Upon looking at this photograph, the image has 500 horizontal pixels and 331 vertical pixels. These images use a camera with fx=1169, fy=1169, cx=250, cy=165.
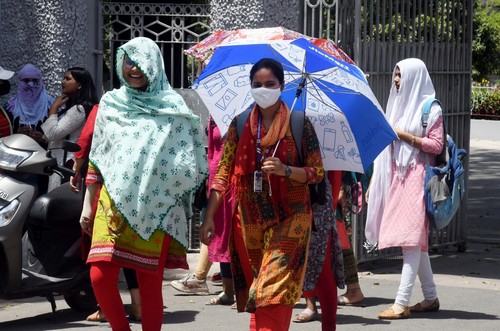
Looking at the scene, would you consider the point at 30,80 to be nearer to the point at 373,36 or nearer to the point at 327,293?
the point at 373,36

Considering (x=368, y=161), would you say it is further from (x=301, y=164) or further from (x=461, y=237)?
(x=461, y=237)

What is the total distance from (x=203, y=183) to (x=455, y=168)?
7.83ft

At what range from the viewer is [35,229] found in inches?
310

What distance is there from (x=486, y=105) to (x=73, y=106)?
2871 cm

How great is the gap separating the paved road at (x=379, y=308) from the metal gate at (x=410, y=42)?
1.35 feet

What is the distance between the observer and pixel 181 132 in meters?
6.61

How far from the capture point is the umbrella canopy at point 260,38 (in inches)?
280

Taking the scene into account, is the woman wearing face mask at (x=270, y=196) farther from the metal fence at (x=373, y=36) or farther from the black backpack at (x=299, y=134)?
the metal fence at (x=373, y=36)

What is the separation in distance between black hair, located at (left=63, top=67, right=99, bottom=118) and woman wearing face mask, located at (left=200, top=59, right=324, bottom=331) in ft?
8.41

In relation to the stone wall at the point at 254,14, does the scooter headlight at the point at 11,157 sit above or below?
below

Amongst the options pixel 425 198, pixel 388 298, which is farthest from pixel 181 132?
pixel 388 298

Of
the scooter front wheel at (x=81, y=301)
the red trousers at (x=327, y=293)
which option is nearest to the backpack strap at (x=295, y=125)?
the red trousers at (x=327, y=293)

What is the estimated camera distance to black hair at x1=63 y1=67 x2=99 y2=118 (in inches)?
332

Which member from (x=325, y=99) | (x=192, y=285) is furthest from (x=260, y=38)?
(x=192, y=285)
